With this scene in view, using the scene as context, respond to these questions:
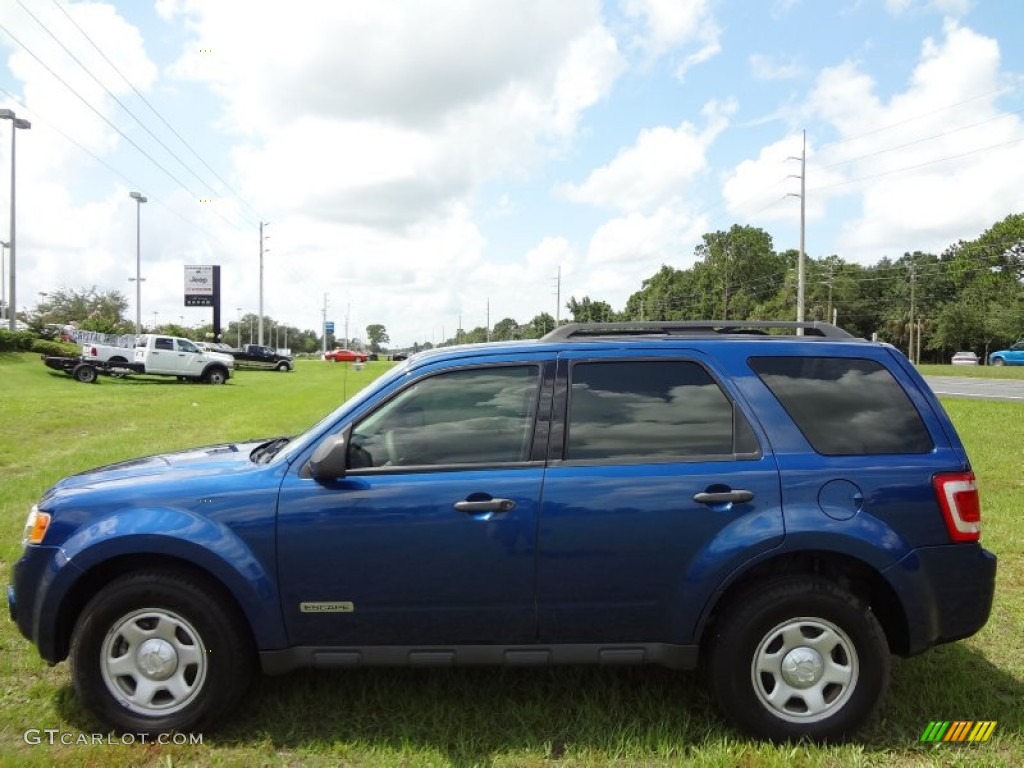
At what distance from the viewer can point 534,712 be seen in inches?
134

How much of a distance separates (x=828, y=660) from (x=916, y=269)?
10512cm

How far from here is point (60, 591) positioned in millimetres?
3158

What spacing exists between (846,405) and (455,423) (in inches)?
70.8

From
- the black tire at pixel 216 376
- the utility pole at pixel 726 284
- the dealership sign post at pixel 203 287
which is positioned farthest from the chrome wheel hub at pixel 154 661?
the utility pole at pixel 726 284

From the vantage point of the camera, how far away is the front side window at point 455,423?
129 inches

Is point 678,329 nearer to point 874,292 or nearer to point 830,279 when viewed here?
point 830,279

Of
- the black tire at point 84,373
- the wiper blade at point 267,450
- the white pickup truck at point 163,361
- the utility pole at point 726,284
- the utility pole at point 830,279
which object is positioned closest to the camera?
the wiper blade at point 267,450

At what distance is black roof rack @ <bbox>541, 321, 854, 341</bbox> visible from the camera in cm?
367

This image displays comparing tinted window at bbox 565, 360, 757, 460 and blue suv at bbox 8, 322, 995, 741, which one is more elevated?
tinted window at bbox 565, 360, 757, 460

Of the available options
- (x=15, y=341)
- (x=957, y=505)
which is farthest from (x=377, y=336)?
(x=957, y=505)

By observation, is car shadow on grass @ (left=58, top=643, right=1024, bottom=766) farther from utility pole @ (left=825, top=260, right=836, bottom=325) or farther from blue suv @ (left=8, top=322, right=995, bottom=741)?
utility pole @ (left=825, top=260, right=836, bottom=325)

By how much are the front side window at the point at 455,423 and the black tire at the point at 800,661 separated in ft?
3.99

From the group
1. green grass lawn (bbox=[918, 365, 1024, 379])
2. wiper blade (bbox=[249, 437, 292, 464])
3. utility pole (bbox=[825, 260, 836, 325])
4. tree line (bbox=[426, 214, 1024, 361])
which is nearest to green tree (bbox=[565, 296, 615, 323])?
tree line (bbox=[426, 214, 1024, 361])

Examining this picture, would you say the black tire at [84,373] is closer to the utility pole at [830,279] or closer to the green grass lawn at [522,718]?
the green grass lawn at [522,718]
